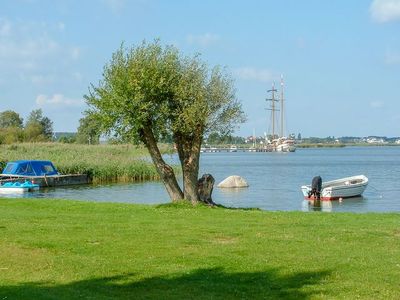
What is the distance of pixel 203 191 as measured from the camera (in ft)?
84.7

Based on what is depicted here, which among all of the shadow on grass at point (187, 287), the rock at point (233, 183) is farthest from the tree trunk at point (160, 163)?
the rock at point (233, 183)

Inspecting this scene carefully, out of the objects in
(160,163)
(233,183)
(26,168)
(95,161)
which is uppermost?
(160,163)

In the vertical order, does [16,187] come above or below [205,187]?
below

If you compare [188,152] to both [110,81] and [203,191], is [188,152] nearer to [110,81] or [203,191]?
[203,191]

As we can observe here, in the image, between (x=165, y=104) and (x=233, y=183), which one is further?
(x=233, y=183)

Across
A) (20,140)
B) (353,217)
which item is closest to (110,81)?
(353,217)

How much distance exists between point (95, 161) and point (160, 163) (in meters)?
43.1

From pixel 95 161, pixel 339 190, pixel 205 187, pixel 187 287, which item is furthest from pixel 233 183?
pixel 187 287

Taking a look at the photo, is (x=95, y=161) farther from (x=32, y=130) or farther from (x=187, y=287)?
(x=187, y=287)

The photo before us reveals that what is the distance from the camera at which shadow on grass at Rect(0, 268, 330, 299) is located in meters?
10.1

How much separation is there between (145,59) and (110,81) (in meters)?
1.56

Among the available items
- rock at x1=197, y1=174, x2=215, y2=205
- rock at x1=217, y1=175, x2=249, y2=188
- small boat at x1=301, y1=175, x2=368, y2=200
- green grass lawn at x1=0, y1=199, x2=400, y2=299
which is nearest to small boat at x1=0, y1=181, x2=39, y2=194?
rock at x1=217, y1=175, x2=249, y2=188

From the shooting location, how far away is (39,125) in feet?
391

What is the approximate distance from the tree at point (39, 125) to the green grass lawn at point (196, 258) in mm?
96317
